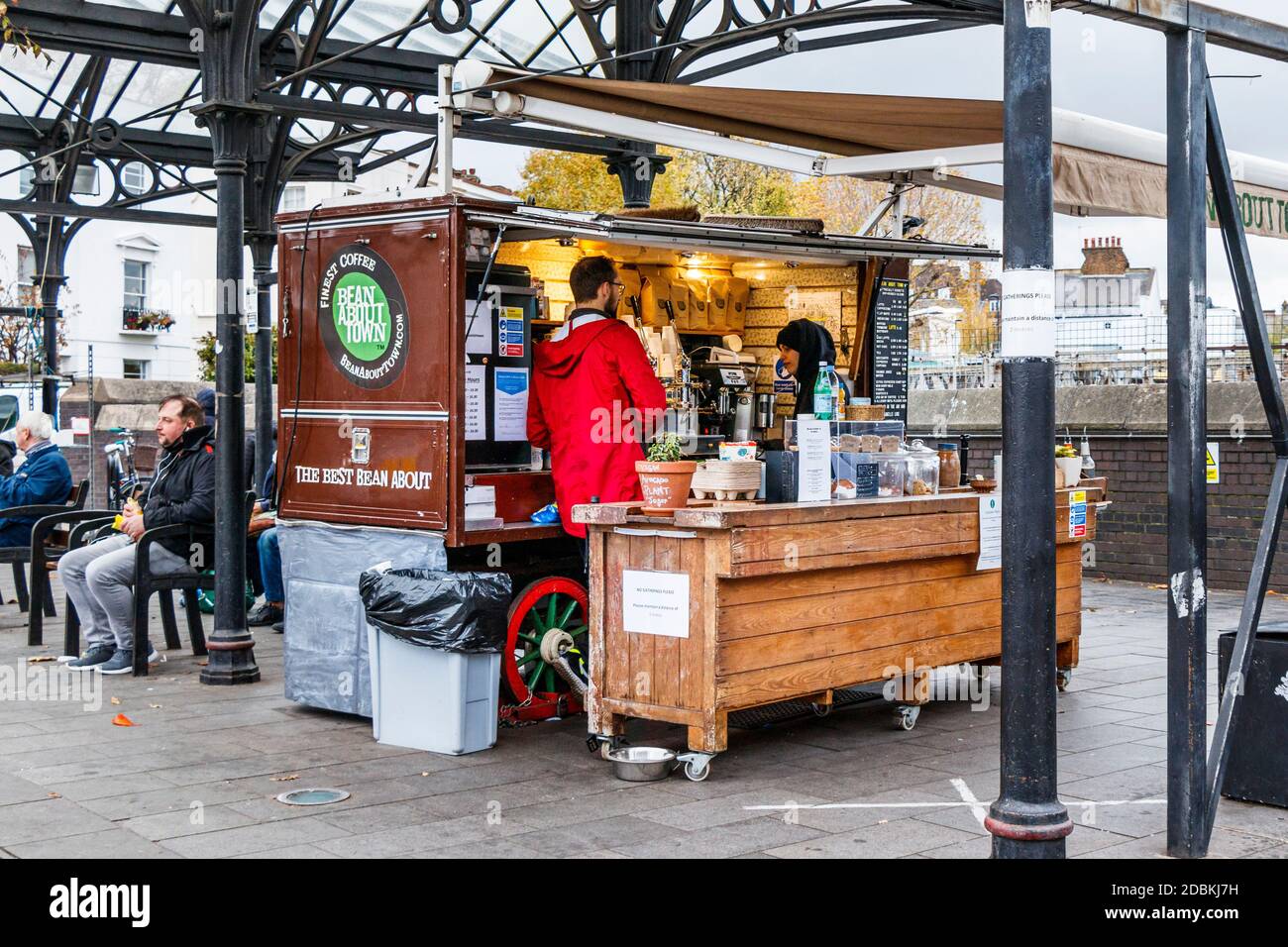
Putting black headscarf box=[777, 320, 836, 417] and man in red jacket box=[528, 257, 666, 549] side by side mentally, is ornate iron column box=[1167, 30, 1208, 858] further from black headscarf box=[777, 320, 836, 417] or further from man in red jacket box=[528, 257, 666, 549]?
black headscarf box=[777, 320, 836, 417]

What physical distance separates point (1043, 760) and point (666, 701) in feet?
6.94

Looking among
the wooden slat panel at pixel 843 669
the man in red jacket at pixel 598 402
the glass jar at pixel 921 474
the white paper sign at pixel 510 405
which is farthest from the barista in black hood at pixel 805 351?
the white paper sign at pixel 510 405

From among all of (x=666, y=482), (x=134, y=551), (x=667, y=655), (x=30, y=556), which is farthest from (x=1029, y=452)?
(x=30, y=556)

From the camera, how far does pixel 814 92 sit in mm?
6852

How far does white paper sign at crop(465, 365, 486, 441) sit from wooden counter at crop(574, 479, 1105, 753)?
1087 mm

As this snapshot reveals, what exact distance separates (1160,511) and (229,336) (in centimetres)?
834

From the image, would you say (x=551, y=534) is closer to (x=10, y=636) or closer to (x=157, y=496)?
(x=157, y=496)

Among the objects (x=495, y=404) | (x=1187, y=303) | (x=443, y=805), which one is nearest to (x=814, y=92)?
(x=495, y=404)

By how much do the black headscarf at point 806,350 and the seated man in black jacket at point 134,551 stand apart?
361 centimetres

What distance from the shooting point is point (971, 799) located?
555 cm

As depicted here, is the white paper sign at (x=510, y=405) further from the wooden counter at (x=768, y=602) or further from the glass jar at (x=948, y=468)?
the glass jar at (x=948, y=468)

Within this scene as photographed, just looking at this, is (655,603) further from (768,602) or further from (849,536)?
(849,536)
